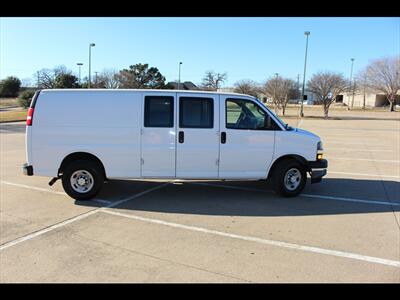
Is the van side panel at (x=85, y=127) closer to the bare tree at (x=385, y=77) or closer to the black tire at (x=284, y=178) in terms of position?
the black tire at (x=284, y=178)

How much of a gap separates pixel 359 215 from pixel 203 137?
9.88 feet

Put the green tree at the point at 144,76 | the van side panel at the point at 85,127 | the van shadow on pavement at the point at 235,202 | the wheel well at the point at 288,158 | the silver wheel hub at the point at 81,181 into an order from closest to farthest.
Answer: the van shadow on pavement at the point at 235,202
the van side panel at the point at 85,127
the silver wheel hub at the point at 81,181
the wheel well at the point at 288,158
the green tree at the point at 144,76

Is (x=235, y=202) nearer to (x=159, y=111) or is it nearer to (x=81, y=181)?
(x=159, y=111)

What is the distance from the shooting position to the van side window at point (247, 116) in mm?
6763

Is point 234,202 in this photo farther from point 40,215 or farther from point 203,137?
point 40,215

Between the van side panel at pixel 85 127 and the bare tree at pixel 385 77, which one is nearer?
the van side panel at pixel 85 127

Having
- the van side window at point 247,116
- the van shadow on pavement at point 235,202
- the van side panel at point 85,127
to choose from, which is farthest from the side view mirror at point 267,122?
the van side panel at point 85,127

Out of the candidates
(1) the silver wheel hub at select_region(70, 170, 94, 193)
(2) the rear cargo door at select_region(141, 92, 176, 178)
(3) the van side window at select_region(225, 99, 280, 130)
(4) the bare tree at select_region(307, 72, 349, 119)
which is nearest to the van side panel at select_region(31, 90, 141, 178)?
(2) the rear cargo door at select_region(141, 92, 176, 178)

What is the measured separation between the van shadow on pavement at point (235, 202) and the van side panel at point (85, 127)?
0.93 metres

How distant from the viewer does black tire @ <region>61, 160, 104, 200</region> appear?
649 cm

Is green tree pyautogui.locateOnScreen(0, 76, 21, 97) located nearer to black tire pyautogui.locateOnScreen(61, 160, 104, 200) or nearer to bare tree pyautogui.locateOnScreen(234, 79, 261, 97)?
bare tree pyautogui.locateOnScreen(234, 79, 261, 97)

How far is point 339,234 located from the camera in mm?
5047

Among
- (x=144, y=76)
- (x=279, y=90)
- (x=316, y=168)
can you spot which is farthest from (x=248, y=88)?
(x=316, y=168)

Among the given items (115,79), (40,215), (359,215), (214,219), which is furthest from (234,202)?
(115,79)
